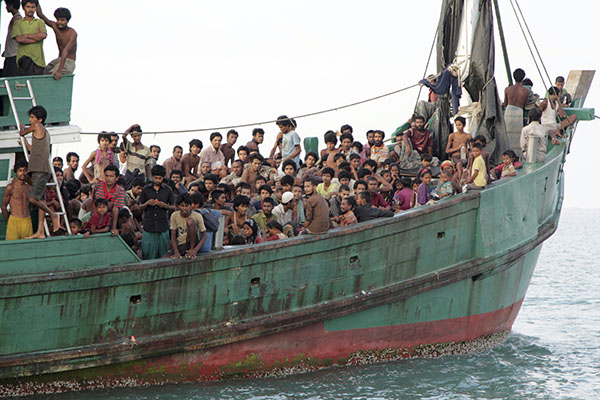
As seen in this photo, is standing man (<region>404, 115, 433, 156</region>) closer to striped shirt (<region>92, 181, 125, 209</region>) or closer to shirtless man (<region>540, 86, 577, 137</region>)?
shirtless man (<region>540, 86, 577, 137</region>)

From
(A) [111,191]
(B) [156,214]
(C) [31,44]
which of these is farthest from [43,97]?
(B) [156,214]

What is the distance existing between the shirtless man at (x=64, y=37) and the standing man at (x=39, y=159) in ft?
2.95

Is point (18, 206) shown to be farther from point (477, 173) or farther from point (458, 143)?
point (458, 143)

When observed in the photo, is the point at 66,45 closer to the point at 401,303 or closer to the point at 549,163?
the point at 401,303

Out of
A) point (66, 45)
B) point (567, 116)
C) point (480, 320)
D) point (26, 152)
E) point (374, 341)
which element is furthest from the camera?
point (567, 116)

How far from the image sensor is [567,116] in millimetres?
14172

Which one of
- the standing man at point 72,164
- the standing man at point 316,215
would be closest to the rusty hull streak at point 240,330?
the standing man at point 316,215

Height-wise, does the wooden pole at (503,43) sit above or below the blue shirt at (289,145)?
above

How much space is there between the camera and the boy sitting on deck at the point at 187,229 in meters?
9.02

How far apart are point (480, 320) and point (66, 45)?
6.75 m

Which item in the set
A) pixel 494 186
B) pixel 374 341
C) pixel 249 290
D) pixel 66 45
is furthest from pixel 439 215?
pixel 66 45

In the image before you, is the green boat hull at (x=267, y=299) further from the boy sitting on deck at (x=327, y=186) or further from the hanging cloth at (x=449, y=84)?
the hanging cloth at (x=449, y=84)

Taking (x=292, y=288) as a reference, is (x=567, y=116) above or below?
above

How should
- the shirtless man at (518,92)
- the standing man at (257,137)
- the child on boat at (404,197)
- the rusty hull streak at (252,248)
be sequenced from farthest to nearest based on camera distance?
the shirtless man at (518,92)
the standing man at (257,137)
the child on boat at (404,197)
the rusty hull streak at (252,248)
